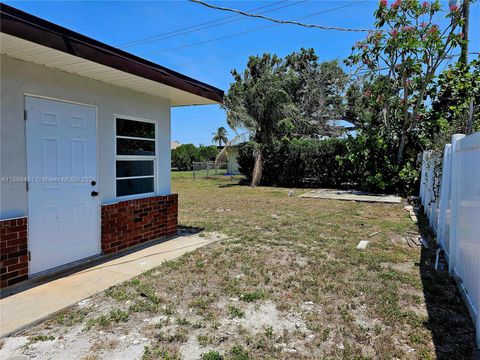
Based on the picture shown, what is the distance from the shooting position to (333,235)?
21.7ft

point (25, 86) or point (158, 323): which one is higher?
point (25, 86)

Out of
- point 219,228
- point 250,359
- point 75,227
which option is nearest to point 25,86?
point 75,227

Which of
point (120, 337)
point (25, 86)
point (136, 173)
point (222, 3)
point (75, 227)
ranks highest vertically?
point (222, 3)

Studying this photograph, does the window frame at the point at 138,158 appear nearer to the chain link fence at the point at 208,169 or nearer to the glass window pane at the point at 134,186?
the glass window pane at the point at 134,186

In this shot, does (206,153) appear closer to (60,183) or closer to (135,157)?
(135,157)

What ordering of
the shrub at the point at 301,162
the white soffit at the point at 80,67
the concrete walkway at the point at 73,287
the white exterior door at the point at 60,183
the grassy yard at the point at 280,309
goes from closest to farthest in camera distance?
the grassy yard at the point at 280,309 → the concrete walkway at the point at 73,287 → the white soffit at the point at 80,67 → the white exterior door at the point at 60,183 → the shrub at the point at 301,162

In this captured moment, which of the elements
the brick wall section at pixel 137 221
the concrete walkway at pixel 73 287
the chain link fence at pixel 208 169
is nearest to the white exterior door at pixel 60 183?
the brick wall section at pixel 137 221

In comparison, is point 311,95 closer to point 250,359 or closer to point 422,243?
point 422,243

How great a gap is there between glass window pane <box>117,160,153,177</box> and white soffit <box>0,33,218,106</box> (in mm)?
1211

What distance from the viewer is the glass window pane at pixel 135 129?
529 cm

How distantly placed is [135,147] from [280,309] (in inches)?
143

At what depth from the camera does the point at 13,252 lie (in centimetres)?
378

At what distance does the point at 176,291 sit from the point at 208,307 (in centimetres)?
57

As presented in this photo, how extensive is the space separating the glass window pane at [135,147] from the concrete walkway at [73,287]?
5.38 feet
